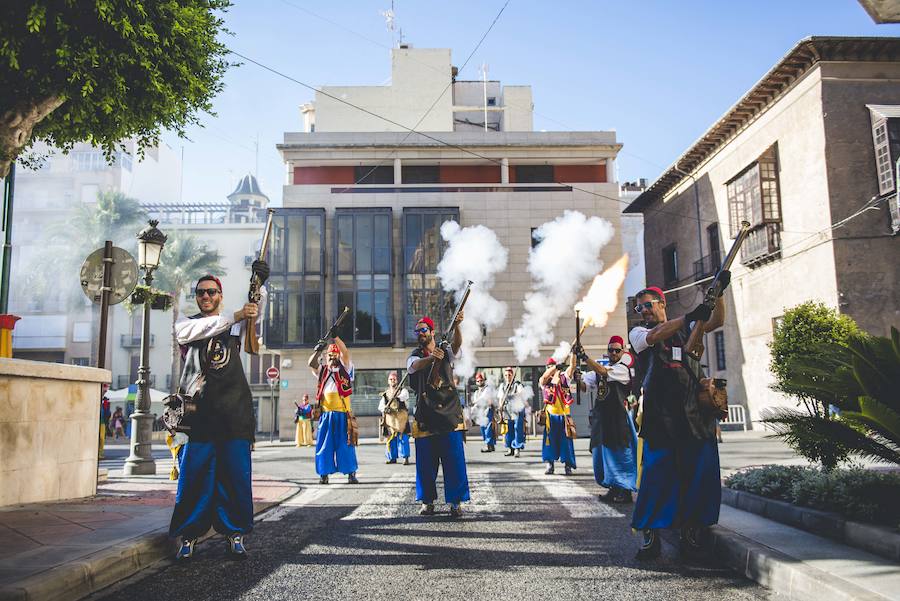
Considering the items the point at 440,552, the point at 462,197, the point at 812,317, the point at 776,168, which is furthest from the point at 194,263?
the point at 440,552

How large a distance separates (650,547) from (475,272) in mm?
29991

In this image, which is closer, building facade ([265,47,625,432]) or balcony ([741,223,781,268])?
balcony ([741,223,781,268])

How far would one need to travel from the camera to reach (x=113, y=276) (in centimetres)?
970

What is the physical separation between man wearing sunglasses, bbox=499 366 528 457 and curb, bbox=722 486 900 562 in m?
10.7

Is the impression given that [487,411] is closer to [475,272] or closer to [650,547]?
[650,547]

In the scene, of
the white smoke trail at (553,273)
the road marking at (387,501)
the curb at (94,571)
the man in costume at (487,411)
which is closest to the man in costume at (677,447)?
→ the road marking at (387,501)

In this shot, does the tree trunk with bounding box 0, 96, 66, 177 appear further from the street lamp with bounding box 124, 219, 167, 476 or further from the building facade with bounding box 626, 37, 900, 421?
the building facade with bounding box 626, 37, 900, 421

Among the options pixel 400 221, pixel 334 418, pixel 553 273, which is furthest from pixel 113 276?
pixel 400 221

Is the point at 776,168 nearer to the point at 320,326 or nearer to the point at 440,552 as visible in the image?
the point at 320,326

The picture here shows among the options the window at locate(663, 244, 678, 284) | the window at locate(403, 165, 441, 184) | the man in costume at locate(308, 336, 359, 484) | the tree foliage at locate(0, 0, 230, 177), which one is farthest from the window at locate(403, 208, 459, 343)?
the tree foliage at locate(0, 0, 230, 177)

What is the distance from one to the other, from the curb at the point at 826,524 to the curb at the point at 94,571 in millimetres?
4723

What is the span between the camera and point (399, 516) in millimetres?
7242

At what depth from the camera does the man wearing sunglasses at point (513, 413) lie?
1766 centimetres

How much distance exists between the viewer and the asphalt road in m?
4.31
